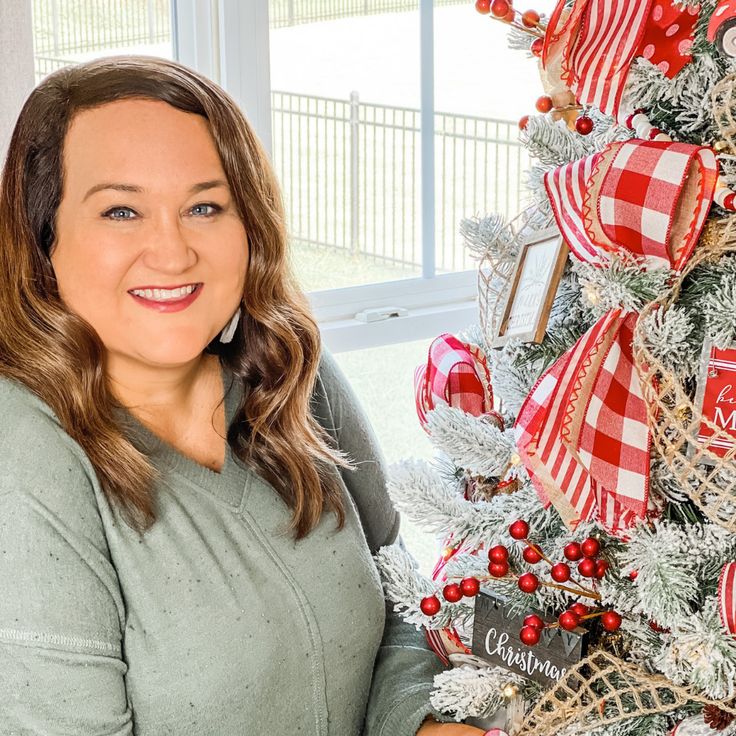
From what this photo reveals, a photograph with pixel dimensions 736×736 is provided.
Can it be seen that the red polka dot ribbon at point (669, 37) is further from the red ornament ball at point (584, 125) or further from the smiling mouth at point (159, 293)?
the smiling mouth at point (159, 293)

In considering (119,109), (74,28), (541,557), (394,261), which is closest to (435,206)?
(394,261)

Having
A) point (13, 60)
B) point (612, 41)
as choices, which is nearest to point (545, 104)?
point (612, 41)

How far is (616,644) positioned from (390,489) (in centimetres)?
29

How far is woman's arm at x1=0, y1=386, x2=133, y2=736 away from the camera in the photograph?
108 cm

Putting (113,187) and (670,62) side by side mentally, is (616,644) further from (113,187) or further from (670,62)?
(113,187)

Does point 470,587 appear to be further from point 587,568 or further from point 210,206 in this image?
point 210,206

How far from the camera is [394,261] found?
93.7 inches

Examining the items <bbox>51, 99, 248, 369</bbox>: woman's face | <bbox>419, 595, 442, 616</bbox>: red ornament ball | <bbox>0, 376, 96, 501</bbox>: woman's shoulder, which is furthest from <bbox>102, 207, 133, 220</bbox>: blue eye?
<bbox>419, 595, 442, 616</bbox>: red ornament ball

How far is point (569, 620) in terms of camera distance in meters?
1.03

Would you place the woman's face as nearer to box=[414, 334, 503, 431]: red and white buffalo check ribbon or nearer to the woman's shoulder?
the woman's shoulder

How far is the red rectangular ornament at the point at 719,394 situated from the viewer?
0.90 m

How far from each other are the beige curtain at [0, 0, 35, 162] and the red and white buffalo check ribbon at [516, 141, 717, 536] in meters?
1.05

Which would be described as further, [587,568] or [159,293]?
[159,293]

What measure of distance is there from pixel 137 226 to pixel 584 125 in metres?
0.52
